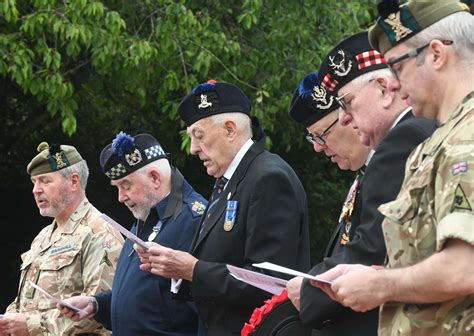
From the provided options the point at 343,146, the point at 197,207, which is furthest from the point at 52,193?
the point at 343,146

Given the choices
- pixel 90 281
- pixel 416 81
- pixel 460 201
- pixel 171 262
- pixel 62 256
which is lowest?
pixel 90 281

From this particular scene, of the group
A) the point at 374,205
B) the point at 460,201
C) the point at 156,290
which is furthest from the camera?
the point at 156,290

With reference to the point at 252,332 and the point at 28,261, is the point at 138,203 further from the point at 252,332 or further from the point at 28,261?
the point at 252,332

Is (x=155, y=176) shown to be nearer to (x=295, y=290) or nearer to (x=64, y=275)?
(x=64, y=275)

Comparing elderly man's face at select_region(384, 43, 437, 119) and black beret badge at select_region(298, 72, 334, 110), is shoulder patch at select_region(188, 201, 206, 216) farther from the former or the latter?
elderly man's face at select_region(384, 43, 437, 119)

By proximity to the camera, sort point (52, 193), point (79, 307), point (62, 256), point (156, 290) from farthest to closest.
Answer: point (52, 193), point (62, 256), point (79, 307), point (156, 290)

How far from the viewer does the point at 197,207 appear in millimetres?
6336

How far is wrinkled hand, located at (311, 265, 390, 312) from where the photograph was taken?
10.2 ft

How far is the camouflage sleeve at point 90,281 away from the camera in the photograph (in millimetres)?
6617

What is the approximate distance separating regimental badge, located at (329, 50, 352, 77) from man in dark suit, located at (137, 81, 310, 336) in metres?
1.07

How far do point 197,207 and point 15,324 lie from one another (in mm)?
1441

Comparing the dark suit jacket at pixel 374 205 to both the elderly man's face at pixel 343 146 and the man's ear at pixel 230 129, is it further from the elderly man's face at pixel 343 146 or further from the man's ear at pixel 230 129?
the man's ear at pixel 230 129

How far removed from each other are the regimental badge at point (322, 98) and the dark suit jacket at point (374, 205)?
1.01 m

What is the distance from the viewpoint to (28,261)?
23.3 ft
